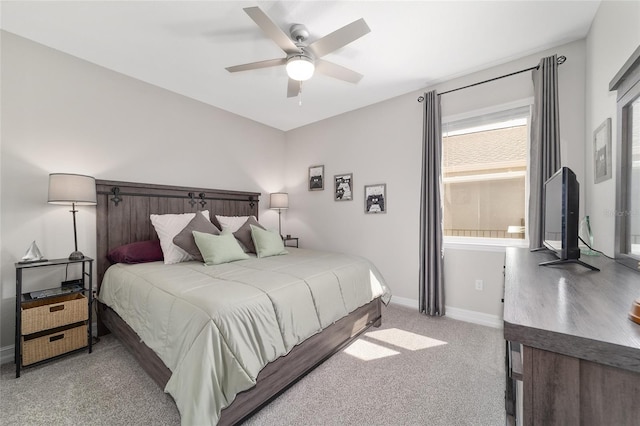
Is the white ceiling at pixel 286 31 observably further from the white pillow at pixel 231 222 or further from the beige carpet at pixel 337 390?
the beige carpet at pixel 337 390

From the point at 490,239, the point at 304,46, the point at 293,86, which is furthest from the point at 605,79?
the point at 293,86

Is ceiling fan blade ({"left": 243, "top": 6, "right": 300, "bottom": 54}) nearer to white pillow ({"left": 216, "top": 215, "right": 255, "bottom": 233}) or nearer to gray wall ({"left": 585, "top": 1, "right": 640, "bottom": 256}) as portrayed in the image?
gray wall ({"left": 585, "top": 1, "right": 640, "bottom": 256})

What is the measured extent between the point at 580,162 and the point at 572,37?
1116 millimetres

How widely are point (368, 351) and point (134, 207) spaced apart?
294 centimetres

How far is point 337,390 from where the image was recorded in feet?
6.08

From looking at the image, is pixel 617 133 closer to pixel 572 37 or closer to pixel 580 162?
pixel 580 162

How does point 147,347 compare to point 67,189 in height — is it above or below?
below

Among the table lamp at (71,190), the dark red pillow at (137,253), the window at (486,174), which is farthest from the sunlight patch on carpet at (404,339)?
the table lamp at (71,190)

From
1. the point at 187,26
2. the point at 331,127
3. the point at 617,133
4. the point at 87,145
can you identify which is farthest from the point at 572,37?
the point at 87,145

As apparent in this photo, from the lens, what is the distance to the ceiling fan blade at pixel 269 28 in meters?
1.63

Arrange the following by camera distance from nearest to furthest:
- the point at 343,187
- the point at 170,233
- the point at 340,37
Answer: the point at 340,37
the point at 170,233
the point at 343,187

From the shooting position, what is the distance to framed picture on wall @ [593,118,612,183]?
5.72 feet

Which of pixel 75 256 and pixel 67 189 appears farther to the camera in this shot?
pixel 75 256

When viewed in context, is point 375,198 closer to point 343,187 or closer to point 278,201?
point 343,187
